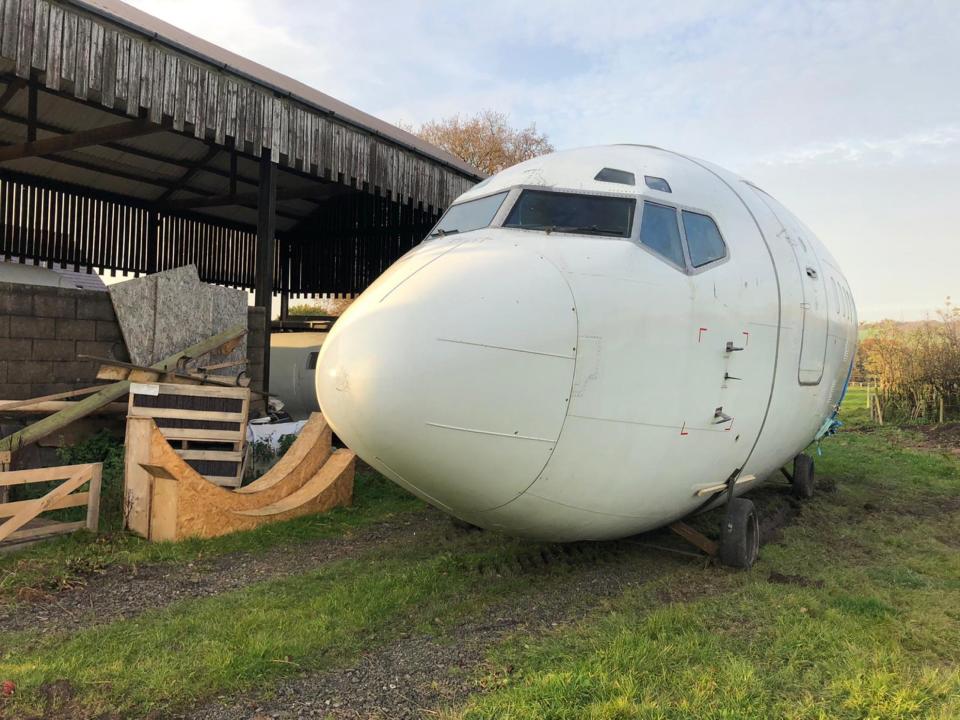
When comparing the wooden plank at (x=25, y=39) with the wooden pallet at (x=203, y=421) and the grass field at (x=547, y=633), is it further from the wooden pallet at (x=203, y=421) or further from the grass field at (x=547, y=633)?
the grass field at (x=547, y=633)

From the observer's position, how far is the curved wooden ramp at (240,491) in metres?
6.33

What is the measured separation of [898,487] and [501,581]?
8.26 m

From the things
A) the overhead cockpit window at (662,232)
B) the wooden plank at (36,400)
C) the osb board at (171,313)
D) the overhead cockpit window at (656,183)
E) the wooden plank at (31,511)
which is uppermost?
the overhead cockpit window at (656,183)

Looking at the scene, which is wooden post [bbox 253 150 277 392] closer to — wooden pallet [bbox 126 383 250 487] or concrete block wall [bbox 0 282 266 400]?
concrete block wall [bbox 0 282 266 400]

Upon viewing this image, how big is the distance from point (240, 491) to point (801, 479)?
23.8 ft

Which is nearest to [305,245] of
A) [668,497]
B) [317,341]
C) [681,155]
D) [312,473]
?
[317,341]

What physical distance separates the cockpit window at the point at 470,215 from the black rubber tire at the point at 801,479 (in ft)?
20.7

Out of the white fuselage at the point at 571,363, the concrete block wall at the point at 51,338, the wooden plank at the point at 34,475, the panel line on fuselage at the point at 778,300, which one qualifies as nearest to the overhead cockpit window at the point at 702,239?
the white fuselage at the point at 571,363

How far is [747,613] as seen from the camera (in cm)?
448

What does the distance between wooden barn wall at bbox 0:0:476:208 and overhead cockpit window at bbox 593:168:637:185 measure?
21.6 feet

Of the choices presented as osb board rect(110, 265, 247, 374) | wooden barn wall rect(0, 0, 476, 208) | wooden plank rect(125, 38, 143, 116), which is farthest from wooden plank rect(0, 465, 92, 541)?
wooden plank rect(125, 38, 143, 116)

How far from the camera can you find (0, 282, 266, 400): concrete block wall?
8305 mm

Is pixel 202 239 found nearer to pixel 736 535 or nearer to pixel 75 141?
pixel 75 141

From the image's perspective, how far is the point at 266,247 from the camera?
1130 centimetres
